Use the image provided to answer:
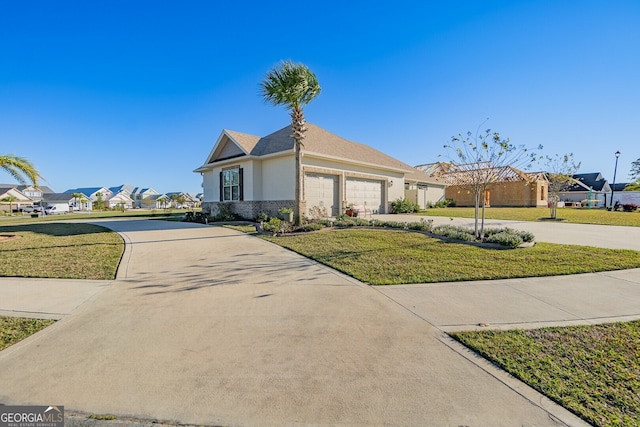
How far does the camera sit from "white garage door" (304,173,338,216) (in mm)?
16516

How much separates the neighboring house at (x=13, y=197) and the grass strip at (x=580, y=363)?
84497 mm

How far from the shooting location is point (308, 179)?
54.1 ft

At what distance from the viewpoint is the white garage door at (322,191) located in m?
16.5

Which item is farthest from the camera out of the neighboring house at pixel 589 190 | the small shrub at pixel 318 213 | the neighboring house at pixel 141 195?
the neighboring house at pixel 141 195

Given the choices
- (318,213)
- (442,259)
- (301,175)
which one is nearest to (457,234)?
(442,259)

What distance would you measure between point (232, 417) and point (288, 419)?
46 centimetres

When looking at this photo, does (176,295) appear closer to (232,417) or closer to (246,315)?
(246,315)

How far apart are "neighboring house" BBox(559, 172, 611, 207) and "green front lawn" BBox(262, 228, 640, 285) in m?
44.0

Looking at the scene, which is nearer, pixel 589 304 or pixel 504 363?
pixel 504 363

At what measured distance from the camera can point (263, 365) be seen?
3.00m

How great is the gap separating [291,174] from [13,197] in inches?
2996

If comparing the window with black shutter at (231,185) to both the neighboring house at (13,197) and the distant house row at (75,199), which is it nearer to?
the distant house row at (75,199)

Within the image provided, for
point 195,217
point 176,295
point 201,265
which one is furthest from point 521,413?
point 195,217

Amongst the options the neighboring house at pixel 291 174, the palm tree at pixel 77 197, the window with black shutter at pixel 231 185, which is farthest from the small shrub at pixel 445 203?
the palm tree at pixel 77 197
